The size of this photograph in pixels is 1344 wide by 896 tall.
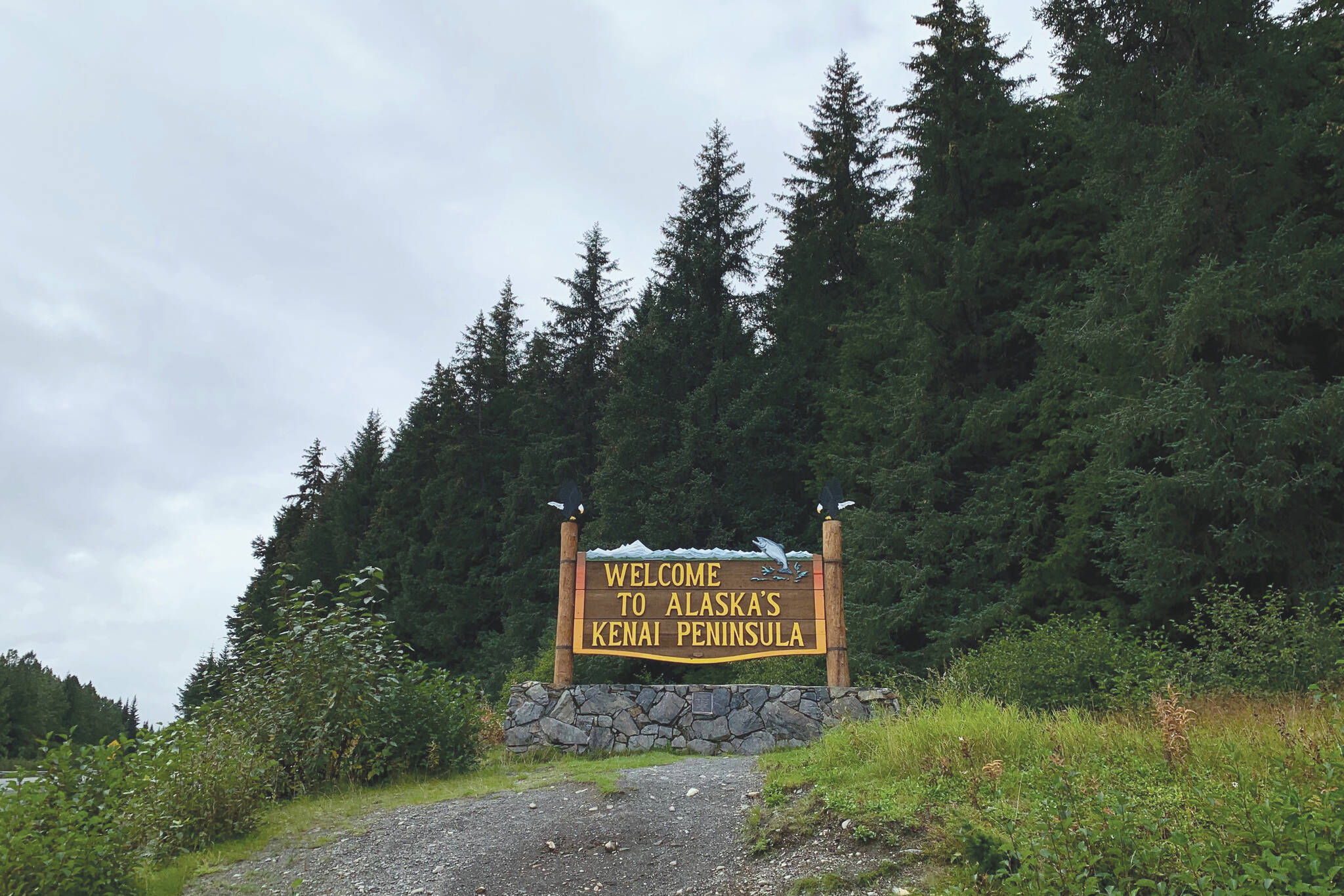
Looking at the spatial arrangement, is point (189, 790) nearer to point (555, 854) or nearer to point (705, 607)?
point (555, 854)

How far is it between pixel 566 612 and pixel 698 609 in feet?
5.30

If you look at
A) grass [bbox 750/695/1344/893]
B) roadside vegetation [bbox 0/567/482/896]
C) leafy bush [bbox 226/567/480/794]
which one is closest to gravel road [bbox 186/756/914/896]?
grass [bbox 750/695/1344/893]

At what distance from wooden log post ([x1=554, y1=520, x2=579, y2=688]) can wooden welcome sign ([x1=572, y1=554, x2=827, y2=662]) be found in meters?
0.08

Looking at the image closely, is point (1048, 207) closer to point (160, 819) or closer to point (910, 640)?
point (910, 640)

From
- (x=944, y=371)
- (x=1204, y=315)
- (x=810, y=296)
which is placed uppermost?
(x=810, y=296)

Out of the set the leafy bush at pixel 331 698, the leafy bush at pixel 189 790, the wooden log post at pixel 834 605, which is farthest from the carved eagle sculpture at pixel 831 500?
the leafy bush at pixel 189 790

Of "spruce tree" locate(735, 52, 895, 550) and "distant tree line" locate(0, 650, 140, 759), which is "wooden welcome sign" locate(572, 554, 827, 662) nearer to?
"spruce tree" locate(735, 52, 895, 550)

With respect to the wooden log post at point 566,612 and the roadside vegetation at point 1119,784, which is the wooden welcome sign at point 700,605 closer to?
the wooden log post at point 566,612

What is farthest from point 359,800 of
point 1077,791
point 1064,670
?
point 1064,670

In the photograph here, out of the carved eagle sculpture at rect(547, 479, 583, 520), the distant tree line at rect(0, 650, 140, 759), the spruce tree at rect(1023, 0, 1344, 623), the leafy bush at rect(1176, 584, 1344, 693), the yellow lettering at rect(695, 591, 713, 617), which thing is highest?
the spruce tree at rect(1023, 0, 1344, 623)

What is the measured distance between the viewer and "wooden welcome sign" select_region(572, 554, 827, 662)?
35.2 feet

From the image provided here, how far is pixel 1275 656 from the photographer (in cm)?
941

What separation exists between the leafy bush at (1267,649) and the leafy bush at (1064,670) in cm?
49

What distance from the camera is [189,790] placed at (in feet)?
20.1
